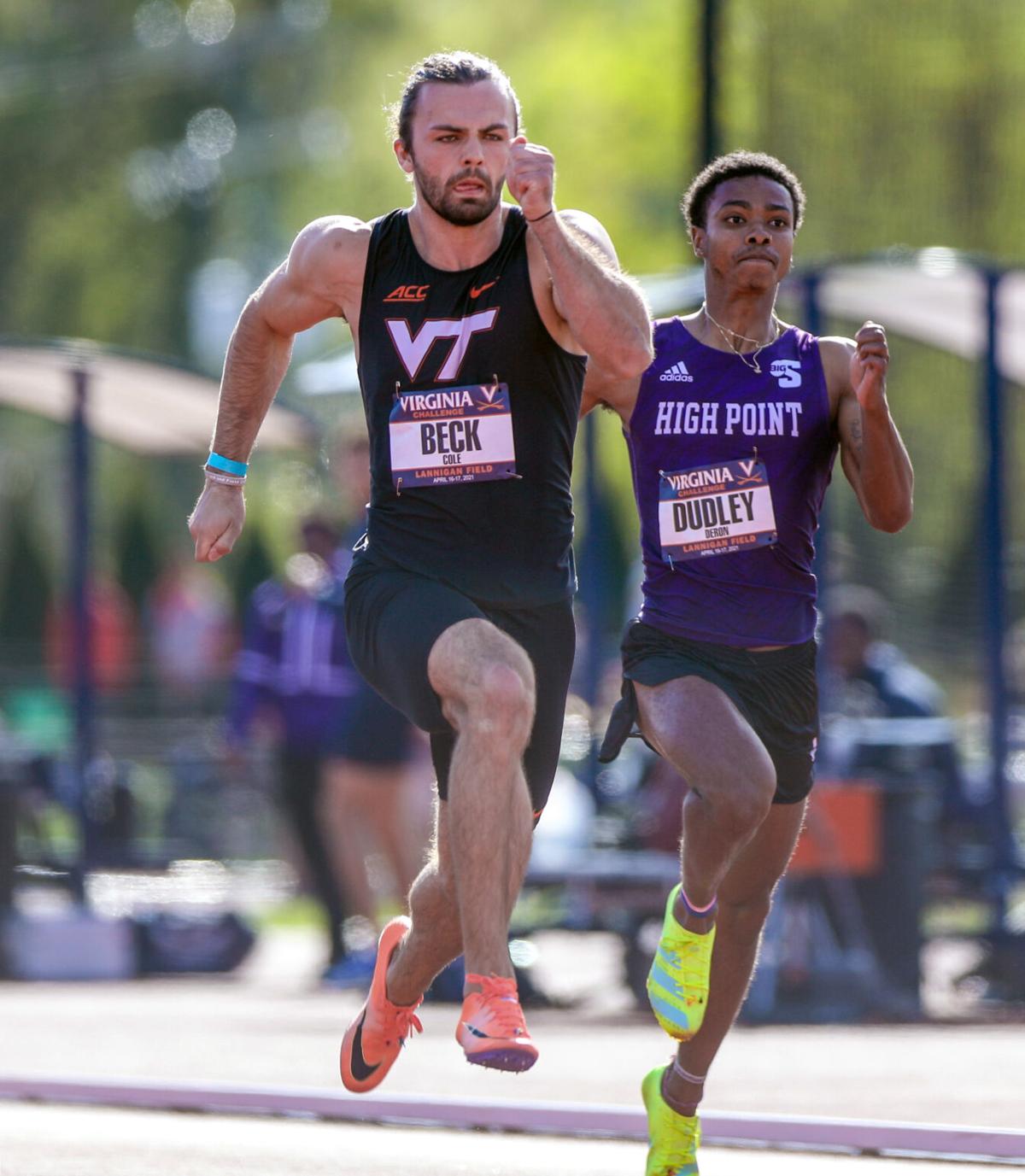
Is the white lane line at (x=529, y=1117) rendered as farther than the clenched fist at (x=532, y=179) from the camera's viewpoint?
Yes

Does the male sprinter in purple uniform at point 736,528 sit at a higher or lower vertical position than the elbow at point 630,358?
lower

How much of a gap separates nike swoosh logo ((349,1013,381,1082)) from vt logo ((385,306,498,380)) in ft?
5.77

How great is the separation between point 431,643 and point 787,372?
4.29ft

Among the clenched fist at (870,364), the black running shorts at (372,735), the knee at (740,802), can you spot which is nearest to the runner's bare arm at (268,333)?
the clenched fist at (870,364)

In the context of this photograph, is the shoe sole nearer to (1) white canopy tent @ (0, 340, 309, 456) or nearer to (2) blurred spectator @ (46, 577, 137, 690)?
(1) white canopy tent @ (0, 340, 309, 456)

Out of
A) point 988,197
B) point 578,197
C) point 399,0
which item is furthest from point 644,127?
point 988,197

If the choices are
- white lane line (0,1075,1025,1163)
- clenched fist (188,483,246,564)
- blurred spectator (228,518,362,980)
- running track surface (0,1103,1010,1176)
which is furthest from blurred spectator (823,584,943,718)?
clenched fist (188,483,246,564)

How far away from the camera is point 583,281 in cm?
609

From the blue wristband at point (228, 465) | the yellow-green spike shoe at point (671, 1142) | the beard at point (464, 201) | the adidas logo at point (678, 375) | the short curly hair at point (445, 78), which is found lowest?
the yellow-green spike shoe at point (671, 1142)

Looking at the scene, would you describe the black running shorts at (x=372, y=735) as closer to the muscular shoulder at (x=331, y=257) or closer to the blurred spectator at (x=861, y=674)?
the blurred spectator at (x=861, y=674)

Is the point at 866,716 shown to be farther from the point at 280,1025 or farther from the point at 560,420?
the point at 560,420

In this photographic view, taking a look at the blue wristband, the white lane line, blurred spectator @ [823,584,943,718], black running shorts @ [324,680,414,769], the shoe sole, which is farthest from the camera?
black running shorts @ [324,680,414,769]

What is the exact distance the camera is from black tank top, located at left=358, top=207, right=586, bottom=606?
6391mm

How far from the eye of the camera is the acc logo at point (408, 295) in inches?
253
